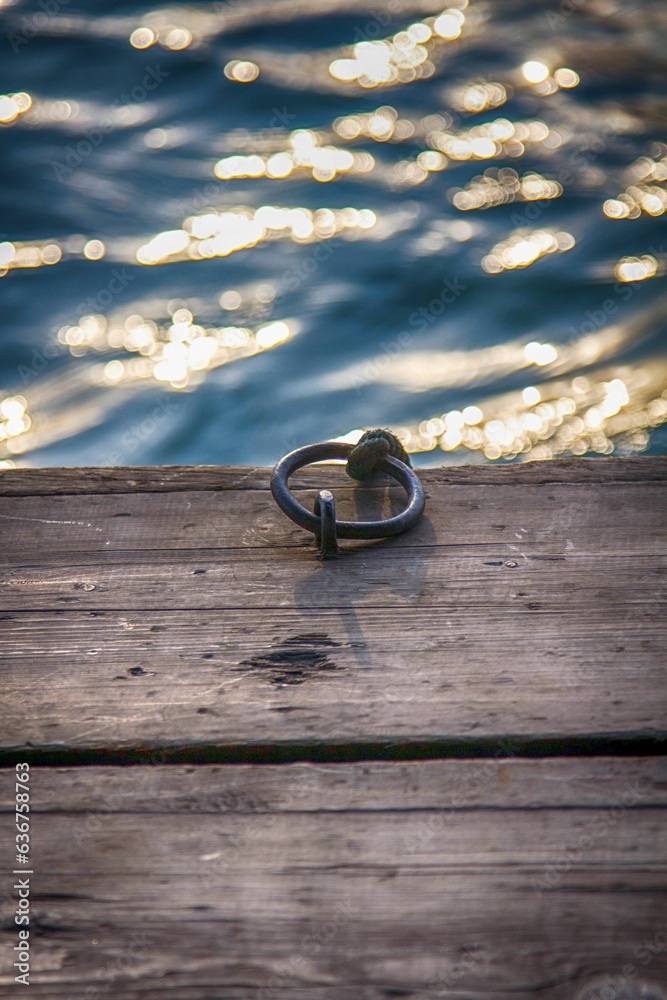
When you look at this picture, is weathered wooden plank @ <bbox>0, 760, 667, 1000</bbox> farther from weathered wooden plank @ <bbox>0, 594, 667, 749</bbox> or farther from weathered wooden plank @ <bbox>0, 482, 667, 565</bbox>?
weathered wooden plank @ <bbox>0, 482, 667, 565</bbox>

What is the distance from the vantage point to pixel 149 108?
6848 millimetres

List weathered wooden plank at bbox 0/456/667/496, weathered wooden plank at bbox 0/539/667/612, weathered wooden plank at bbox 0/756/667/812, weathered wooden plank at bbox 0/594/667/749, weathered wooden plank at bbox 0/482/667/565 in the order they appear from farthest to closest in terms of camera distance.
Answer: weathered wooden plank at bbox 0/456/667/496, weathered wooden plank at bbox 0/482/667/565, weathered wooden plank at bbox 0/539/667/612, weathered wooden plank at bbox 0/594/667/749, weathered wooden plank at bbox 0/756/667/812

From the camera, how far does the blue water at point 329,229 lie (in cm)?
460

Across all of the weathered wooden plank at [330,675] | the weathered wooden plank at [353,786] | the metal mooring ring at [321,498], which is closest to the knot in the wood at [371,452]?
the metal mooring ring at [321,498]

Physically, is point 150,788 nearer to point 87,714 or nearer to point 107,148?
point 87,714

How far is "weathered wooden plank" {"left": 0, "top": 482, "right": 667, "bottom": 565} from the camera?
1763mm

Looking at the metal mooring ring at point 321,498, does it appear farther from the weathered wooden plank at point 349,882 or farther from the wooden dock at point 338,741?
the weathered wooden plank at point 349,882

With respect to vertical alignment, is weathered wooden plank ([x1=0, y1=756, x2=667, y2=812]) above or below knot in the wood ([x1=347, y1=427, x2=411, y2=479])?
below

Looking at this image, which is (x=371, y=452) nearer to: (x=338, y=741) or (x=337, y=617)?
(x=337, y=617)

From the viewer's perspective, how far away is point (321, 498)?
1.66 meters

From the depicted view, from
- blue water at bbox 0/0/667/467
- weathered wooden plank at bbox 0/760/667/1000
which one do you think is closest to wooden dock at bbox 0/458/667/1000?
weathered wooden plank at bbox 0/760/667/1000

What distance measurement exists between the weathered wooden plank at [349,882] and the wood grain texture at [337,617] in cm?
9

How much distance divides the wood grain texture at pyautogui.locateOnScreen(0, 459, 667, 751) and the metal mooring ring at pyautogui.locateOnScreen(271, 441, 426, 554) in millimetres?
47

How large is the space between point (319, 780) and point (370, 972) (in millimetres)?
279
